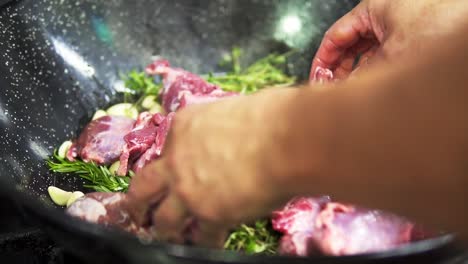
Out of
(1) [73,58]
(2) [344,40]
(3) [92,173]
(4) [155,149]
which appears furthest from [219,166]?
(1) [73,58]

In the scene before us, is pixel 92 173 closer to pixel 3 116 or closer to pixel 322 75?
pixel 3 116

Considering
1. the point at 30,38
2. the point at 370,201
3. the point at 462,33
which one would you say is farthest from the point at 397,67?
the point at 30,38

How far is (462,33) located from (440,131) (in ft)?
0.54

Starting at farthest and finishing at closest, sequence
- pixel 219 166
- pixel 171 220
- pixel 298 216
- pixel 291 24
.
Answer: pixel 291 24 → pixel 298 216 → pixel 171 220 → pixel 219 166

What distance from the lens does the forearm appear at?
0.83 m

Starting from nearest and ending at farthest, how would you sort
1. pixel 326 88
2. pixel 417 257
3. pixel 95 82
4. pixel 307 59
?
pixel 326 88 → pixel 417 257 → pixel 95 82 → pixel 307 59

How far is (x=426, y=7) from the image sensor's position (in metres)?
1.72

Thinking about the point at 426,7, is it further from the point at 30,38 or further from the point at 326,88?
the point at 30,38

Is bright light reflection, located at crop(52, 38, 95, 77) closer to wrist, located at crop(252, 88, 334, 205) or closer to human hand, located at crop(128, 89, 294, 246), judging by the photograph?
human hand, located at crop(128, 89, 294, 246)

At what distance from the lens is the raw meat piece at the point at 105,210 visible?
53.9 inches

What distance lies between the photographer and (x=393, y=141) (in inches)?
34.5

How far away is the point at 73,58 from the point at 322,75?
3.20ft

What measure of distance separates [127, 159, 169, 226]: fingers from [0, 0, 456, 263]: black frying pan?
0.11 m

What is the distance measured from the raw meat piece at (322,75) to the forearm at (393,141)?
3.76 ft
